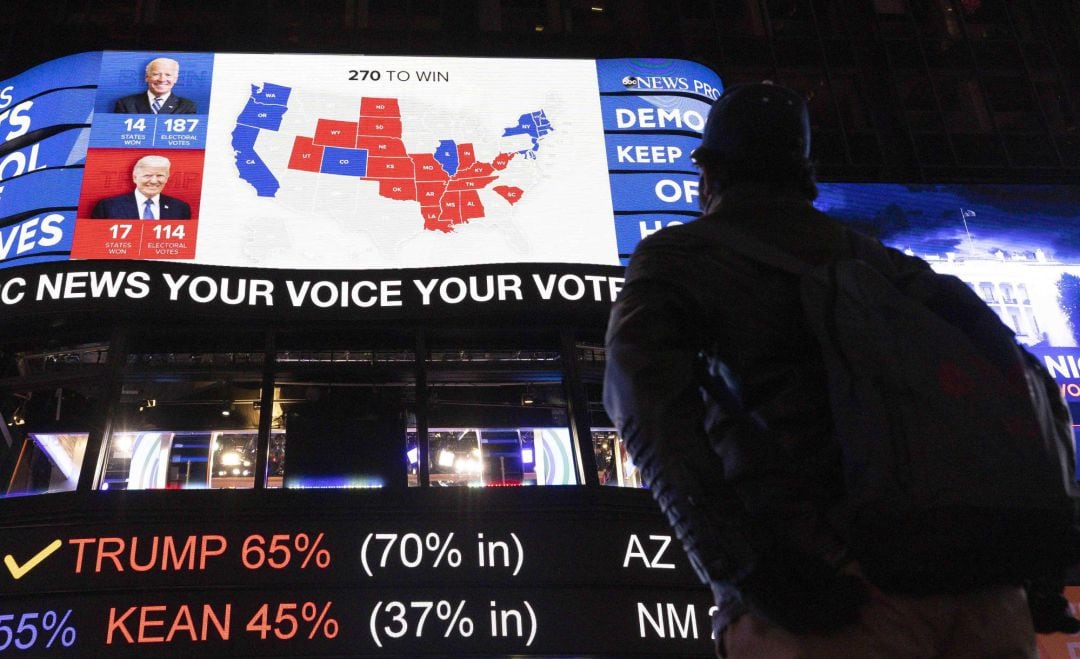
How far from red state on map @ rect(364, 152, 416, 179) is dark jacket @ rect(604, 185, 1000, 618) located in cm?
1052

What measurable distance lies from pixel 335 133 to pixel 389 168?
2.96 ft

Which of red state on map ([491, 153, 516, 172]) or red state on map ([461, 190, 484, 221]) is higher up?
red state on map ([491, 153, 516, 172])

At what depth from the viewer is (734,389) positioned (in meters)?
2.07

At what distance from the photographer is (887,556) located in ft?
5.48

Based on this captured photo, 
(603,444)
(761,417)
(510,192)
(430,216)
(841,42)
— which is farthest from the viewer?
(841,42)

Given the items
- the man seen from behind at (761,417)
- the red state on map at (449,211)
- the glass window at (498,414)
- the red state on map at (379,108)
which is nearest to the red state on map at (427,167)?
the red state on map at (449,211)

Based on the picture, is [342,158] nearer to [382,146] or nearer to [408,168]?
[382,146]

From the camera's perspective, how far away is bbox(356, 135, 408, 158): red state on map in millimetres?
12602

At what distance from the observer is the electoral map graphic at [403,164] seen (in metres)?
11.8

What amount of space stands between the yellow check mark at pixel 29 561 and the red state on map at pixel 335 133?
5.87 m

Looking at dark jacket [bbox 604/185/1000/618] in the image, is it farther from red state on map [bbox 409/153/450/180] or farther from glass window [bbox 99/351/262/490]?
red state on map [bbox 409/153/450/180]

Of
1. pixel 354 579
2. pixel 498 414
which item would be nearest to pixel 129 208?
pixel 498 414

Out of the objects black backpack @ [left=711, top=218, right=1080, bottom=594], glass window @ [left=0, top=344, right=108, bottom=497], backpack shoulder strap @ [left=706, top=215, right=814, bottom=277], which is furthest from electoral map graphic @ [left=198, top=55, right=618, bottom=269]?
black backpack @ [left=711, top=218, right=1080, bottom=594]

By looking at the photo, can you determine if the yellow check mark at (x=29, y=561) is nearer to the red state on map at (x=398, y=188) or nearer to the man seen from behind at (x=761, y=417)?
the red state on map at (x=398, y=188)
